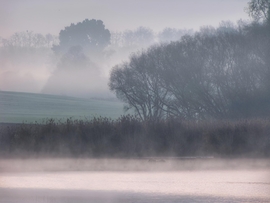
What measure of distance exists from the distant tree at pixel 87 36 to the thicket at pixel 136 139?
9795 cm

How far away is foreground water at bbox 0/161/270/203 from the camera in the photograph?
12.5 m

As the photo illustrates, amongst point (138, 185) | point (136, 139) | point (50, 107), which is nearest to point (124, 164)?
point (136, 139)

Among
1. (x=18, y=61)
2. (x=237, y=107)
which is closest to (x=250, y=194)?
(x=237, y=107)

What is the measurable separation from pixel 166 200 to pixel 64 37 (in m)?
115

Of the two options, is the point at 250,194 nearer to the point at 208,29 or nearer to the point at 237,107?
the point at 237,107

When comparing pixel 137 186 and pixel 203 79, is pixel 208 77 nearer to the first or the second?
pixel 203 79

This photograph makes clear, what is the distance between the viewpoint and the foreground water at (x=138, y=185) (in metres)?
12.5

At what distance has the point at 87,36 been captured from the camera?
125 metres

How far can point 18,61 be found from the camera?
12219 centimetres

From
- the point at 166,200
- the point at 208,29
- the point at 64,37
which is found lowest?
the point at 166,200

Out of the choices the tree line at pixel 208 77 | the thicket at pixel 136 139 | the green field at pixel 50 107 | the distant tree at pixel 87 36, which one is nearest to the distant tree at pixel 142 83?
the tree line at pixel 208 77

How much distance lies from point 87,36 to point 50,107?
49543 millimetres

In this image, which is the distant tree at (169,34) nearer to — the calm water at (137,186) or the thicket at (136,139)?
the thicket at (136,139)

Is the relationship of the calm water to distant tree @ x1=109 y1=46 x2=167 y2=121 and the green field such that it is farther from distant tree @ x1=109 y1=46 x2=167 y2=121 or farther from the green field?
the green field
